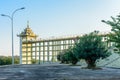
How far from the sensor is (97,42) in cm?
3647

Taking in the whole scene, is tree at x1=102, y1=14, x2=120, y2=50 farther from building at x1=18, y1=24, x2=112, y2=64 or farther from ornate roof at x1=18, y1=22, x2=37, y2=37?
ornate roof at x1=18, y1=22, x2=37, y2=37

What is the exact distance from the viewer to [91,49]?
36000 mm

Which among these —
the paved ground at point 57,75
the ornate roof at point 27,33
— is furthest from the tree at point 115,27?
the ornate roof at point 27,33

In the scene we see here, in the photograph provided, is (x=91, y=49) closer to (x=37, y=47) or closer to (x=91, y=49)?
(x=91, y=49)

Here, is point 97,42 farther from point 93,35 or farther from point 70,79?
point 70,79

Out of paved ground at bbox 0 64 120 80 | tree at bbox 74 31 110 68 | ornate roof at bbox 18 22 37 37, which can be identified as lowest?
paved ground at bbox 0 64 120 80

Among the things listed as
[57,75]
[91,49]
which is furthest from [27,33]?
[57,75]

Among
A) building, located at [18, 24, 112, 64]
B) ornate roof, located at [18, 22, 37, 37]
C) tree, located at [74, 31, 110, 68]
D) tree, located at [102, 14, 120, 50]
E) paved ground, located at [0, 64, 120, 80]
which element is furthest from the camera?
ornate roof, located at [18, 22, 37, 37]

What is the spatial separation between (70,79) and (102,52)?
17848 millimetres

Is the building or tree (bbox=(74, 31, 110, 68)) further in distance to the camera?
the building

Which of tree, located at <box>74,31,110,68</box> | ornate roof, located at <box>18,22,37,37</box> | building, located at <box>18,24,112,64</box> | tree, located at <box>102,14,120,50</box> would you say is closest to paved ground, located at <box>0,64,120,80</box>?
tree, located at <box>102,14,120,50</box>

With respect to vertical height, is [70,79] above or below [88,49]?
below

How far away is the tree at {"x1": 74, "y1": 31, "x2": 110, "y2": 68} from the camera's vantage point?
35.9 meters

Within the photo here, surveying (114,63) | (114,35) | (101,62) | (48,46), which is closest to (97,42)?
(114,63)
